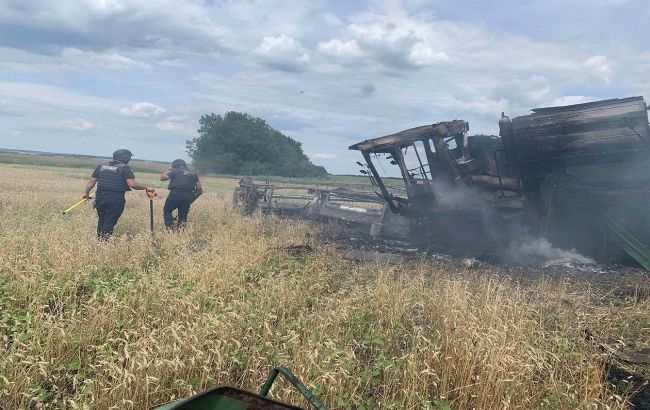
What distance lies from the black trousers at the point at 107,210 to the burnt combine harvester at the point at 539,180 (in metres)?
4.98

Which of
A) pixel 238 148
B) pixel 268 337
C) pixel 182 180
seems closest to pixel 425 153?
Result: pixel 182 180

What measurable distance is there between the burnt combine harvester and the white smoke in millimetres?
181

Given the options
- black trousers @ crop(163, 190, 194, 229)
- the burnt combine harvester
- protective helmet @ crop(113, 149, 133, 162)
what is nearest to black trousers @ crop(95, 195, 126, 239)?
protective helmet @ crop(113, 149, 133, 162)

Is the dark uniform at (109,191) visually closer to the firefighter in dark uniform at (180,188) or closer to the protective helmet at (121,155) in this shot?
the protective helmet at (121,155)

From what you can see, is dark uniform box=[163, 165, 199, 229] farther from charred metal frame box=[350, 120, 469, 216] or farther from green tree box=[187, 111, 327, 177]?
green tree box=[187, 111, 327, 177]

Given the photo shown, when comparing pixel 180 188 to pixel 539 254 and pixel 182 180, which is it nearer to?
pixel 182 180

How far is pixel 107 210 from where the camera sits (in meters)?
8.67

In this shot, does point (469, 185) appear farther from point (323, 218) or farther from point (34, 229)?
point (34, 229)

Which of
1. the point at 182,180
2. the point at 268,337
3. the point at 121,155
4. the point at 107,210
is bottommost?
the point at 268,337

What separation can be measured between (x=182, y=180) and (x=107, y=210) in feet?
6.42

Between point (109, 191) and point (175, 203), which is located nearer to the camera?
point (109, 191)

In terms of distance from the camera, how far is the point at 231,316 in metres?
4.29

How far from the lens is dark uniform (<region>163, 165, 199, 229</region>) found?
1034 cm

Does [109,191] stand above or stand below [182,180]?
below
